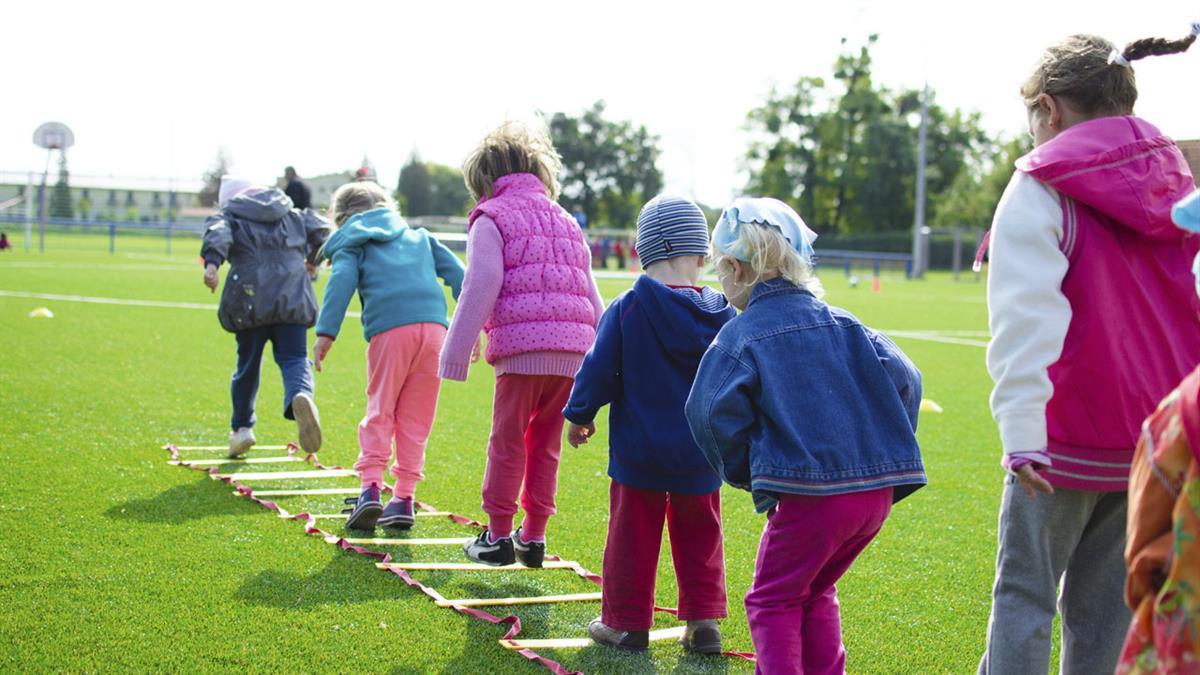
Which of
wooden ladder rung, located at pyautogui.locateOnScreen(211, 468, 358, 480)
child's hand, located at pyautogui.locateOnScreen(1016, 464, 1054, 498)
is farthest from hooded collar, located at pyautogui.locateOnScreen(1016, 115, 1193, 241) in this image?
wooden ladder rung, located at pyautogui.locateOnScreen(211, 468, 358, 480)

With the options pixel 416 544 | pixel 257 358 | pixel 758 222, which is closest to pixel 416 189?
pixel 257 358

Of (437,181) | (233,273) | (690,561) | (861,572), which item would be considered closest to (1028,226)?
(690,561)

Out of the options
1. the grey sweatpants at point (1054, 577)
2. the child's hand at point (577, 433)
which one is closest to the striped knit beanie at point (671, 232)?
the child's hand at point (577, 433)

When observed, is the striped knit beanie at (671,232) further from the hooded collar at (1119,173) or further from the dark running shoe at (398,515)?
the dark running shoe at (398,515)

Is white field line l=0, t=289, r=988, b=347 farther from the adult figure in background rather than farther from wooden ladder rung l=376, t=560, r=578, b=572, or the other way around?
wooden ladder rung l=376, t=560, r=578, b=572

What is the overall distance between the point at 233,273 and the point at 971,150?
6806 centimetres

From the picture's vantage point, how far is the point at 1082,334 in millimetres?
2830

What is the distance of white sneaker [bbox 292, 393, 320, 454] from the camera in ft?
20.5

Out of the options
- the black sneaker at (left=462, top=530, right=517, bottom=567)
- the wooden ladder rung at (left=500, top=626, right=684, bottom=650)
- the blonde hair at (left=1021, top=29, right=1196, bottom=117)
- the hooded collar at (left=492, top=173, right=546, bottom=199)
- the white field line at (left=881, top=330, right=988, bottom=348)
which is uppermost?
the blonde hair at (left=1021, top=29, right=1196, bottom=117)

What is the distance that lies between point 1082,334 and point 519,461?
2524mm

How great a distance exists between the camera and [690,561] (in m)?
4.05

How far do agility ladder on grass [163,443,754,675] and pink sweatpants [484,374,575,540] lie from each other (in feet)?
0.85

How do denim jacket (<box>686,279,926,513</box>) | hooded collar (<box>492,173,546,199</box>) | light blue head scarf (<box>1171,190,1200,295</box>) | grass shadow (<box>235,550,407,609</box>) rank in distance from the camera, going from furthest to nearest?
hooded collar (<box>492,173,546,199</box>) < grass shadow (<box>235,550,407,609</box>) < denim jacket (<box>686,279,926,513</box>) < light blue head scarf (<box>1171,190,1200,295</box>)

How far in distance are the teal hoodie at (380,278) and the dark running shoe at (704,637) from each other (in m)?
2.23
